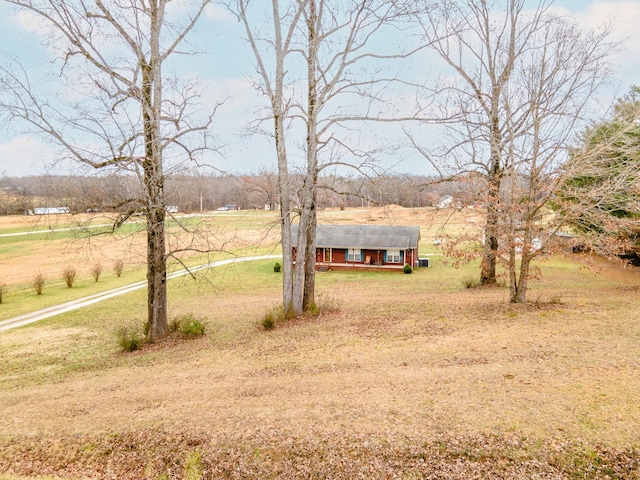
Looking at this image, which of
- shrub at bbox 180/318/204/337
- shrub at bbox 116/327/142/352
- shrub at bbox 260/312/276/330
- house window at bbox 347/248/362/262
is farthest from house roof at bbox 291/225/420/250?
shrub at bbox 116/327/142/352

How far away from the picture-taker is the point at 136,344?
1280 centimetres

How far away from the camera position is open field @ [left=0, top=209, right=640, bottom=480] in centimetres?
518

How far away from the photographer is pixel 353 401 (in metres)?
6.76

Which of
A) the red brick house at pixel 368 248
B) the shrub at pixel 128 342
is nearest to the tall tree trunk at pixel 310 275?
the shrub at pixel 128 342

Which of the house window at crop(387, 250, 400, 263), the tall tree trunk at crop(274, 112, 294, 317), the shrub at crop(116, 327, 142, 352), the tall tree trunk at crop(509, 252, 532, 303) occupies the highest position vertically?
the tall tree trunk at crop(274, 112, 294, 317)

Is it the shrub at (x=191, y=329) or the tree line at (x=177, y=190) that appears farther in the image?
the shrub at (x=191, y=329)

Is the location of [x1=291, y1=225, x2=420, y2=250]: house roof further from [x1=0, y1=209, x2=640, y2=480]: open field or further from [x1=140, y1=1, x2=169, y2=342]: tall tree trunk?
[x1=140, y1=1, x2=169, y2=342]: tall tree trunk

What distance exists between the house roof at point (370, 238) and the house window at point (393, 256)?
76cm

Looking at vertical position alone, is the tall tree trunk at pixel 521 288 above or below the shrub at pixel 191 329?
above

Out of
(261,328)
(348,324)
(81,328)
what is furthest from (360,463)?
(81,328)

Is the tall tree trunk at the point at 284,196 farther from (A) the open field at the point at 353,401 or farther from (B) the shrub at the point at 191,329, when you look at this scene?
(B) the shrub at the point at 191,329

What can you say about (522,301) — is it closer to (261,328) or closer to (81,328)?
(261,328)

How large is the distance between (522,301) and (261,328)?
9186mm

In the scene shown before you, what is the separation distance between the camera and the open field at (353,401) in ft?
17.0
